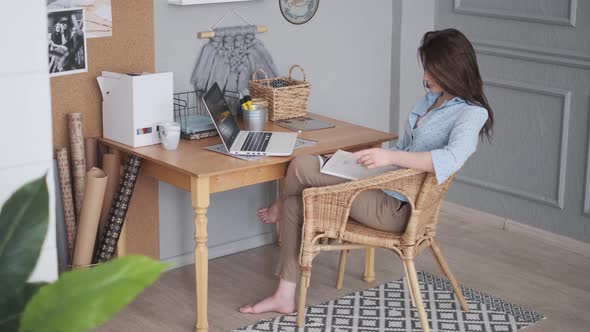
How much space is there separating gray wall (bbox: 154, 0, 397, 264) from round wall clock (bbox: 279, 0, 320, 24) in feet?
0.10

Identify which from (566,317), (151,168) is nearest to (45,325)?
(151,168)

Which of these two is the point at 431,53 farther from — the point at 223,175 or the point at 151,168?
the point at 151,168

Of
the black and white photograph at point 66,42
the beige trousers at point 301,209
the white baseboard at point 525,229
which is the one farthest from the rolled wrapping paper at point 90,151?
the white baseboard at point 525,229

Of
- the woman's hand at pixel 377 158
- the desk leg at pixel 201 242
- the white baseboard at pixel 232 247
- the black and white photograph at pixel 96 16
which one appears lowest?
the white baseboard at pixel 232 247

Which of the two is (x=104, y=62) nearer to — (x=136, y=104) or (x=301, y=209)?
(x=136, y=104)

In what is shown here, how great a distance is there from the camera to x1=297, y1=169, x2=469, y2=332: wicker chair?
2.94 meters

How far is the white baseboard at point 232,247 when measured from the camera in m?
3.76

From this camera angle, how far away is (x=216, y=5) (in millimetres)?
3604

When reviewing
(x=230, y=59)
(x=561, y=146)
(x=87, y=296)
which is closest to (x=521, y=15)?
(x=561, y=146)

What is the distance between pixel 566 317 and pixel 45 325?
251 cm

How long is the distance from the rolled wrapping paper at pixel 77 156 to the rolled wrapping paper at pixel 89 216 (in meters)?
0.08

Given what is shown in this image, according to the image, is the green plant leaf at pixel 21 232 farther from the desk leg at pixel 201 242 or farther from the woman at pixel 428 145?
the woman at pixel 428 145

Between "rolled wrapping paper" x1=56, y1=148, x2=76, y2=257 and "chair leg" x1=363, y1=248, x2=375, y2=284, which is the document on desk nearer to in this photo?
"chair leg" x1=363, y1=248, x2=375, y2=284

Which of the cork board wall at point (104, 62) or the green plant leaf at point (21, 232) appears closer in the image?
the green plant leaf at point (21, 232)
